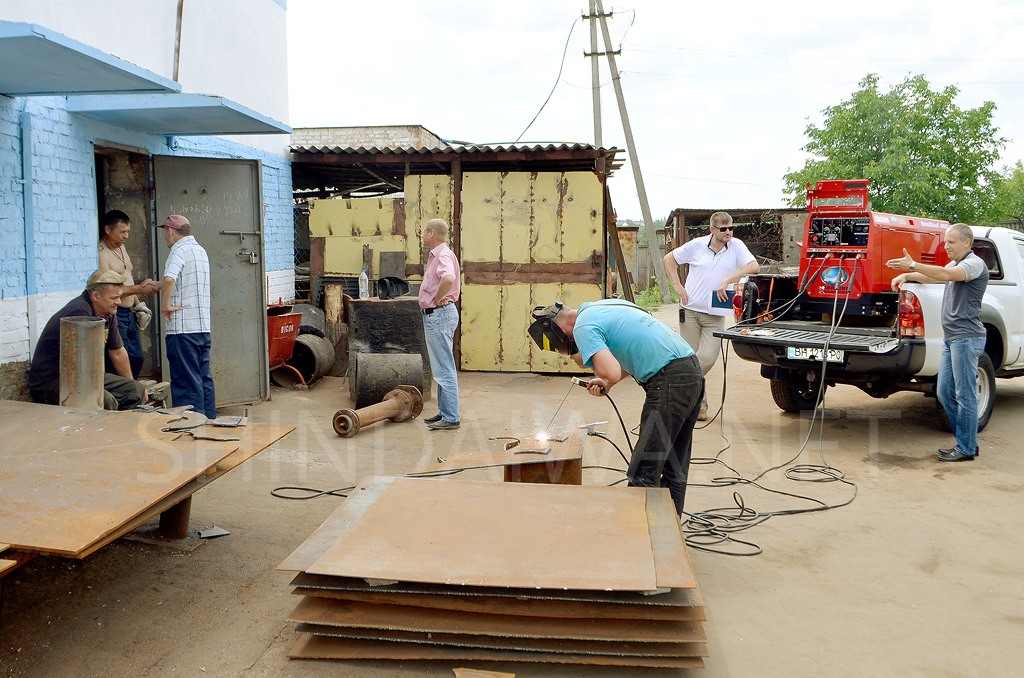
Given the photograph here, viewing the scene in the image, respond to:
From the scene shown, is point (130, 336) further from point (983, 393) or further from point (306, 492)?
point (983, 393)

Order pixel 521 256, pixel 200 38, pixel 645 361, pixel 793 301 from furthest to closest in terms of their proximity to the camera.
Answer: pixel 521 256, pixel 200 38, pixel 793 301, pixel 645 361

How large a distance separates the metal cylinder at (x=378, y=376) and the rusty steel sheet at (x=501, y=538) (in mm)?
3750

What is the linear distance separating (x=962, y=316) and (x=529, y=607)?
469cm

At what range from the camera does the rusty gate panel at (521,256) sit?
1039cm

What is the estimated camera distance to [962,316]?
6.00 metres

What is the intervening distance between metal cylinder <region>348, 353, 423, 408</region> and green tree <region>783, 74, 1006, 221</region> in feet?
65.6

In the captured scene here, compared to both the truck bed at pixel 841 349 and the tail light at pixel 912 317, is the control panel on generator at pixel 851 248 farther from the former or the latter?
the tail light at pixel 912 317

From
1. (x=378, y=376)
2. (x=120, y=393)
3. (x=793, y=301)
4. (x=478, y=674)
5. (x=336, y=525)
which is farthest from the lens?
(x=378, y=376)

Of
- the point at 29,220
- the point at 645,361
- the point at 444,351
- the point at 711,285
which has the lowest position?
the point at 444,351

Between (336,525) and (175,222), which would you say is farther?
(175,222)

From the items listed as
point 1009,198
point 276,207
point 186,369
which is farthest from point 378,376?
point 1009,198

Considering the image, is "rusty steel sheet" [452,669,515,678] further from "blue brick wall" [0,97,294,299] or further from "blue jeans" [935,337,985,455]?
"blue brick wall" [0,97,294,299]

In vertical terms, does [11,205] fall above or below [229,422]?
above

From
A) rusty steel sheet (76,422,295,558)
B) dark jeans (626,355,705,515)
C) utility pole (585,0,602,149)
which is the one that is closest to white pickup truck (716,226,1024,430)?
dark jeans (626,355,705,515)
